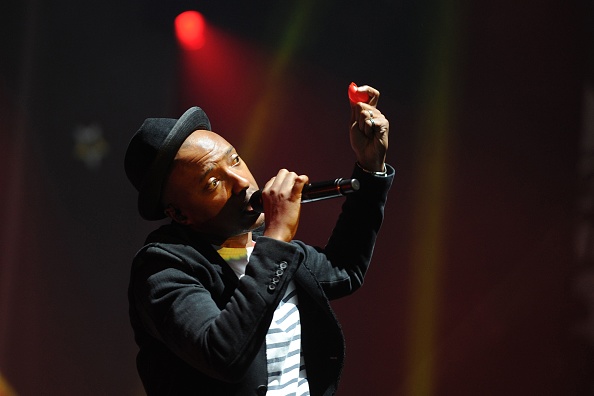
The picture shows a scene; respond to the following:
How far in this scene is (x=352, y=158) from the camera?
2848 millimetres

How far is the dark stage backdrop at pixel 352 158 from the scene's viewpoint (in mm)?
2570

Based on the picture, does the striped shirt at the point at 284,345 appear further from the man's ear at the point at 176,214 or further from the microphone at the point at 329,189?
the microphone at the point at 329,189

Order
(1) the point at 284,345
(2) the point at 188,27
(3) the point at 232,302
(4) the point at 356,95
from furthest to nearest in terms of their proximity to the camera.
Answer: (2) the point at 188,27
(4) the point at 356,95
(1) the point at 284,345
(3) the point at 232,302

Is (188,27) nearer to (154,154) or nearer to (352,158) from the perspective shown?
(352,158)

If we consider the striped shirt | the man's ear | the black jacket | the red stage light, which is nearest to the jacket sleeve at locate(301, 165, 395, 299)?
the black jacket

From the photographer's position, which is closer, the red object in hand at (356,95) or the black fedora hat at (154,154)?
the black fedora hat at (154,154)

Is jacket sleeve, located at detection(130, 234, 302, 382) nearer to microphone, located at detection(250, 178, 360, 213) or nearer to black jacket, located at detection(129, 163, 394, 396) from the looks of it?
black jacket, located at detection(129, 163, 394, 396)

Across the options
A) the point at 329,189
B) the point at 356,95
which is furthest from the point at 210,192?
the point at 356,95

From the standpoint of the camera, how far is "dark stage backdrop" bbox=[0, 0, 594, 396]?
2570mm

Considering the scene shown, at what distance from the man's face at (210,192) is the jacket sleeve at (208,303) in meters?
0.08

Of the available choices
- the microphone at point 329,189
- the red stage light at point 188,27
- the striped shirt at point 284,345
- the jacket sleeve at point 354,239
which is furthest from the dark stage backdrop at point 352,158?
the microphone at point 329,189

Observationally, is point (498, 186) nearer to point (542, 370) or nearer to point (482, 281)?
point (482, 281)

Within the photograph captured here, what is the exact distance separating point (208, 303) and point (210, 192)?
0.22 meters

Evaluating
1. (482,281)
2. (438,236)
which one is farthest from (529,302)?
(438,236)
